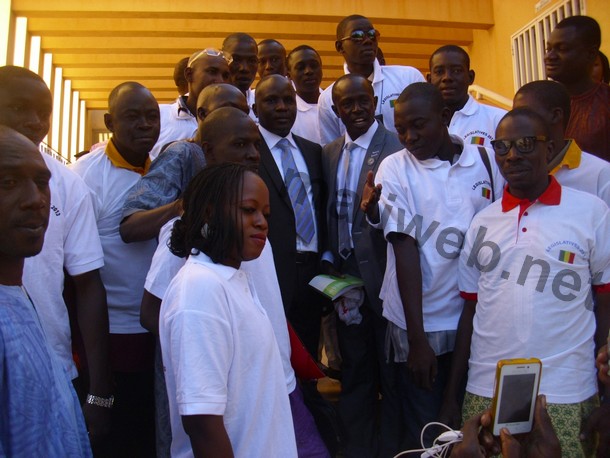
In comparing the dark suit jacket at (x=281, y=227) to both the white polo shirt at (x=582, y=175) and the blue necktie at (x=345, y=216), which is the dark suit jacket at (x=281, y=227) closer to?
the blue necktie at (x=345, y=216)

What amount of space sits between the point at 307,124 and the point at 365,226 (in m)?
1.58

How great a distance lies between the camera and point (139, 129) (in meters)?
3.19

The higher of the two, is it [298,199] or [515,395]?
[298,199]

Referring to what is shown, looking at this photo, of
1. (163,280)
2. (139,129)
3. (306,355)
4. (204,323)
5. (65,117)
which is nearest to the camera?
(204,323)

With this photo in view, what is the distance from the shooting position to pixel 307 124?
463cm

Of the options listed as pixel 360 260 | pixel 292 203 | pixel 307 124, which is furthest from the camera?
pixel 307 124

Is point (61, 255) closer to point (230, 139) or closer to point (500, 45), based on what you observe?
point (230, 139)

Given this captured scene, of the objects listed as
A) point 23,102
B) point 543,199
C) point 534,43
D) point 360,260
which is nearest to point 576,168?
point 543,199

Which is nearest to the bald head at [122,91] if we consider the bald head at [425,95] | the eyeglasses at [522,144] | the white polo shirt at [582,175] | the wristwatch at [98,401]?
the bald head at [425,95]

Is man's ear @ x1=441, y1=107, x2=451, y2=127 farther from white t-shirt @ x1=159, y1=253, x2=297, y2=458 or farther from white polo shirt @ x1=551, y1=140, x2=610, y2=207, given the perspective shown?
white t-shirt @ x1=159, y1=253, x2=297, y2=458

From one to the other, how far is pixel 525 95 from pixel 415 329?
4.67 ft

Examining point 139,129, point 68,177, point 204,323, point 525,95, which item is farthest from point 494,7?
point 204,323

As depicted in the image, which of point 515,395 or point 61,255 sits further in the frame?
point 61,255

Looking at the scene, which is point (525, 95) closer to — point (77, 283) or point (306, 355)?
point (306, 355)
